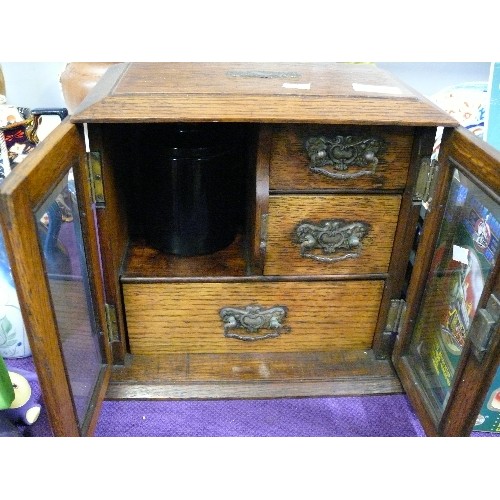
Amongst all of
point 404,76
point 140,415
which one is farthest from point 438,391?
point 404,76

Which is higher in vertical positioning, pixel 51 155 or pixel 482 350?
pixel 51 155

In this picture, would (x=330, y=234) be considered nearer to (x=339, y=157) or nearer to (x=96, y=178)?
(x=339, y=157)

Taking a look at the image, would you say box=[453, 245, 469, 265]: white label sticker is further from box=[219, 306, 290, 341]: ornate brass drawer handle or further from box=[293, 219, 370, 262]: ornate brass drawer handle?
box=[219, 306, 290, 341]: ornate brass drawer handle

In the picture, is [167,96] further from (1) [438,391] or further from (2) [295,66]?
(1) [438,391]

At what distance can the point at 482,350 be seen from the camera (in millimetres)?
676

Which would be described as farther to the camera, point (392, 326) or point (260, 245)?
point (392, 326)

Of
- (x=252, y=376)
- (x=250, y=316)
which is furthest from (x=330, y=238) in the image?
(x=252, y=376)

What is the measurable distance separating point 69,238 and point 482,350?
622 millimetres

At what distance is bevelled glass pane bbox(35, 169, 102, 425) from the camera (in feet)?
2.22

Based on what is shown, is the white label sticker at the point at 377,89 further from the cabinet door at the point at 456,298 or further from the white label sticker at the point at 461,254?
the white label sticker at the point at 461,254

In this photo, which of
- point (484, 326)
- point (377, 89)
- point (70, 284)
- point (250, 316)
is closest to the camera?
point (484, 326)

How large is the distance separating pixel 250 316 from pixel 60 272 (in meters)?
0.41

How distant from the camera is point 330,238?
0.93 meters

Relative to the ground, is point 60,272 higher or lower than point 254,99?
lower
